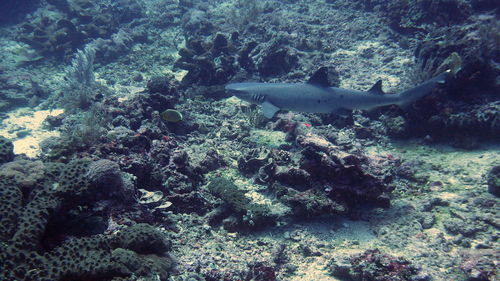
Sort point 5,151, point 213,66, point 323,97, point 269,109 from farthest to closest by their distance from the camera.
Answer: point 213,66 → point 269,109 → point 323,97 → point 5,151

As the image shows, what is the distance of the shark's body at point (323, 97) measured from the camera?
6.69 metres

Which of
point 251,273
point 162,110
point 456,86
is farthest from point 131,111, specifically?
point 456,86

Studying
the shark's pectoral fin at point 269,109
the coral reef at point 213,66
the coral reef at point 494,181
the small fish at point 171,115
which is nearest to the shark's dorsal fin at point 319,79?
the shark's pectoral fin at point 269,109

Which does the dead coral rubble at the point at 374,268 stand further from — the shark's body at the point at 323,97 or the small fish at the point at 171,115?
the small fish at the point at 171,115

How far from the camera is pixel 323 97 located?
273 inches

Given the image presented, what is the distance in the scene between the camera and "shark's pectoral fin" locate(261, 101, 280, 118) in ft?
23.0

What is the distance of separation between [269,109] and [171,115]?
2568mm

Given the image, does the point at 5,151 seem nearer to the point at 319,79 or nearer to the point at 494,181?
the point at 319,79

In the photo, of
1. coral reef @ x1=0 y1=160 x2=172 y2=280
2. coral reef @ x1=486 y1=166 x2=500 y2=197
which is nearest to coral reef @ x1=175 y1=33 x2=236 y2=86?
coral reef @ x1=0 y1=160 x2=172 y2=280

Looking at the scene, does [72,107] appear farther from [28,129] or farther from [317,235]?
[317,235]

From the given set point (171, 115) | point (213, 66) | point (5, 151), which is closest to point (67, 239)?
point (5, 151)

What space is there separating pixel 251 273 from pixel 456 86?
21.9 ft

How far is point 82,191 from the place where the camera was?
3691 millimetres

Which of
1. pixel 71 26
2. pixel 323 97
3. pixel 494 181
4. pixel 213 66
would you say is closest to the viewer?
pixel 494 181
